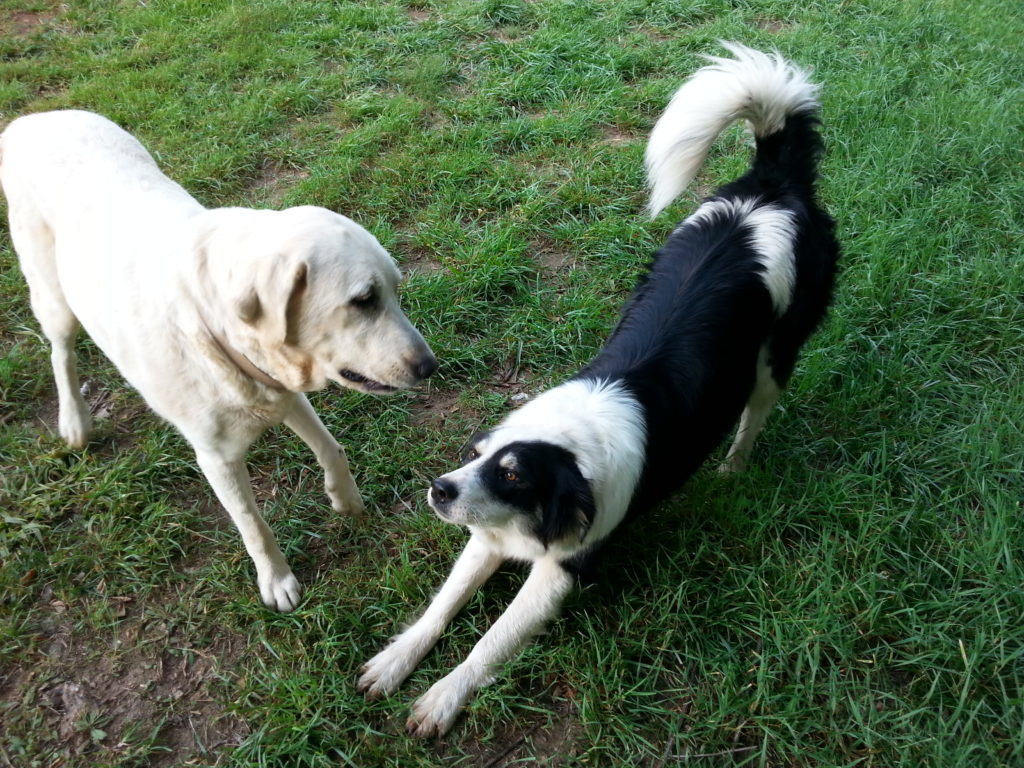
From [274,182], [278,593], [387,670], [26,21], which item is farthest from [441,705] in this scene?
[26,21]

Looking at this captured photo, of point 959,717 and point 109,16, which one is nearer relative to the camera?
point 959,717

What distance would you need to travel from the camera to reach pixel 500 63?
17.9ft

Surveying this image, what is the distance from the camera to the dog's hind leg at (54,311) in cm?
272

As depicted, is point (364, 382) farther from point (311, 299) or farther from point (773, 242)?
point (773, 242)

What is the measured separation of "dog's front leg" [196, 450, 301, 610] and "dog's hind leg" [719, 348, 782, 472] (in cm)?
192

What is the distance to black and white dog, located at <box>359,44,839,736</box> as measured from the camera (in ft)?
7.26

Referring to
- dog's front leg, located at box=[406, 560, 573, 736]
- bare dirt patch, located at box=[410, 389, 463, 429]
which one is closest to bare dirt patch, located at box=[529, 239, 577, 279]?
bare dirt patch, located at box=[410, 389, 463, 429]

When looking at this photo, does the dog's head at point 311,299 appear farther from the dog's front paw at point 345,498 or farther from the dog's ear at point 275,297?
the dog's front paw at point 345,498

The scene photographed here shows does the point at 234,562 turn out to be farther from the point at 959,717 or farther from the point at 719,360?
the point at 959,717

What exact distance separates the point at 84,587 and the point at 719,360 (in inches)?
102

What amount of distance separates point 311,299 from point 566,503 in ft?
3.22

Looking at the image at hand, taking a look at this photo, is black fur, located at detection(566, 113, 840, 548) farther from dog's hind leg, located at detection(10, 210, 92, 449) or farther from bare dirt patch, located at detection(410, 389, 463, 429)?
dog's hind leg, located at detection(10, 210, 92, 449)

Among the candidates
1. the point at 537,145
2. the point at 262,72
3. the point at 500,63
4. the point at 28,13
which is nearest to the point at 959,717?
the point at 537,145

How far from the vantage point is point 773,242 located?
9.00 ft
